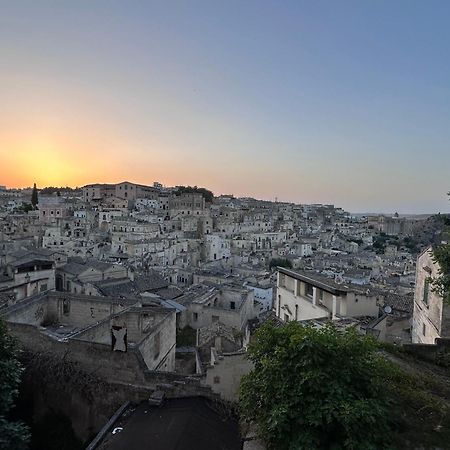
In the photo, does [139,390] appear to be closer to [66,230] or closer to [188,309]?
[188,309]

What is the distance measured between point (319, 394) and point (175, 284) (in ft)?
113

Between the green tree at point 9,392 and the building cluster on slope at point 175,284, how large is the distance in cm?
188

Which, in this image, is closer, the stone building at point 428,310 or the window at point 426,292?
the stone building at point 428,310

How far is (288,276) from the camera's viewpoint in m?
17.2

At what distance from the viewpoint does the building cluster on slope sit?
1361 cm

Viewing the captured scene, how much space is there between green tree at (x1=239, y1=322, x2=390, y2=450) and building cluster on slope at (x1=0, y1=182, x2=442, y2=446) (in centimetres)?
331

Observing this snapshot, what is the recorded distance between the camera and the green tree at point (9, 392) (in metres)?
8.66

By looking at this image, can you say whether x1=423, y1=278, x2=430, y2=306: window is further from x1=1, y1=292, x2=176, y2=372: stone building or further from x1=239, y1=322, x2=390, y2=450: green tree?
x1=1, y1=292, x2=176, y2=372: stone building

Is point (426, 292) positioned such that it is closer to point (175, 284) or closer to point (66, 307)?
point (66, 307)

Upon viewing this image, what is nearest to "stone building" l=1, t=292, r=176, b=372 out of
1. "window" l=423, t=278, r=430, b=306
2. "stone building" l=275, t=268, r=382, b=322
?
"stone building" l=275, t=268, r=382, b=322

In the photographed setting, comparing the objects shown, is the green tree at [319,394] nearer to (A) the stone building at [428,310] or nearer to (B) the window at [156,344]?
(B) the window at [156,344]

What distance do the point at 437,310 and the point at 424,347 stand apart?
2900 millimetres

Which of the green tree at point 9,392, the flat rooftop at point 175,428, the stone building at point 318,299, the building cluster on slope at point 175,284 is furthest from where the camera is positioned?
the stone building at point 318,299

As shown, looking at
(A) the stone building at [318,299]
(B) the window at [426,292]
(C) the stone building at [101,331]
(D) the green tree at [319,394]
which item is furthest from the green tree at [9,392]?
(B) the window at [426,292]
